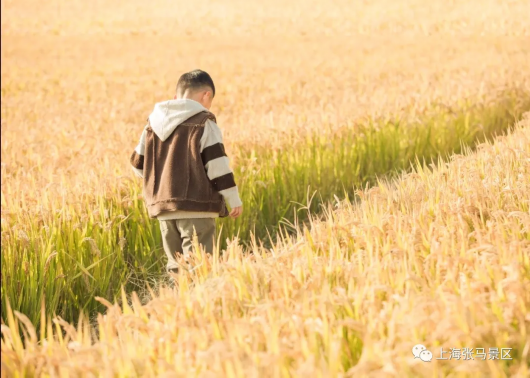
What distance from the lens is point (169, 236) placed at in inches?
134

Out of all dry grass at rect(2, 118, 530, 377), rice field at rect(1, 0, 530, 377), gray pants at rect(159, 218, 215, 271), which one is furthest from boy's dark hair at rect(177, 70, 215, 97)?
dry grass at rect(2, 118, 530, 377)

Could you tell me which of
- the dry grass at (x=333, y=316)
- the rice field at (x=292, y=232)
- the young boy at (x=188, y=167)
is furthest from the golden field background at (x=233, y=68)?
the dry grass at (x=333, y=316)

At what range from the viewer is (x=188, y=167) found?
3.23 metres

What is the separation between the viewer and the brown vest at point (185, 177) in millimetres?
3211

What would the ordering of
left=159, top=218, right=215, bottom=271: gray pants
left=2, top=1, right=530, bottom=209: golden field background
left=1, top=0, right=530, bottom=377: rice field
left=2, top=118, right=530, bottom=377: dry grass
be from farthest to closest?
1. left=2, top=1, right=530, bottom=209: golden field background
2. left=159, top=218, right=215, bottom=271: gray pants
3. left=1, top=0, right=530, bottom=377: rice field
4. left=2, top=118, right=530, bottom=377: dry grass

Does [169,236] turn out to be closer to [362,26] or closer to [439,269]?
[439,269]

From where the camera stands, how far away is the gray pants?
330cm

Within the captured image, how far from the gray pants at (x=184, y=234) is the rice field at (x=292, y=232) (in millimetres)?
268

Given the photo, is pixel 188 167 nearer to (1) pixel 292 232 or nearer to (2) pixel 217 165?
(2) pixel 217 165

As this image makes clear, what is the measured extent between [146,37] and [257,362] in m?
21.9

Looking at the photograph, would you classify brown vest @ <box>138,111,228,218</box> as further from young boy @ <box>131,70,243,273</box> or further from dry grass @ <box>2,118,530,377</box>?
dry grass @ <box>2,118,530,377</box>

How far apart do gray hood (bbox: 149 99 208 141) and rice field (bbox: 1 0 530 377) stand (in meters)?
0.61

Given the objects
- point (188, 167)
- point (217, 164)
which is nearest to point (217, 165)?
point (217, 164)

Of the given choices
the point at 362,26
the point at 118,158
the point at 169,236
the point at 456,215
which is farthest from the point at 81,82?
the point at 362,26
